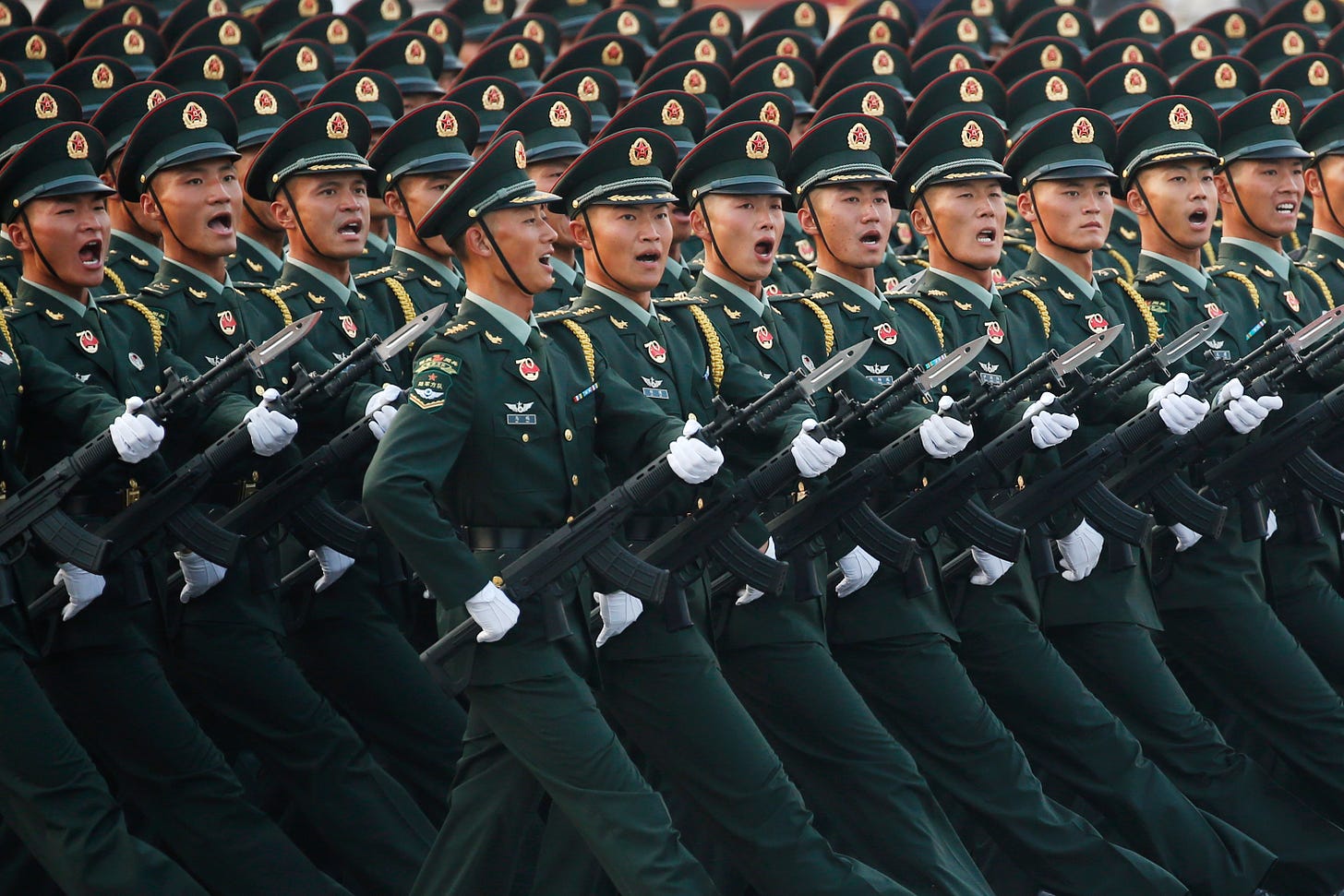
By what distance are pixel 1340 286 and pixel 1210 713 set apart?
1.68m

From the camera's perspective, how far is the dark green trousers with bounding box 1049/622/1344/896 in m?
7.78

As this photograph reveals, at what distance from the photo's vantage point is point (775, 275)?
9117 millimetres

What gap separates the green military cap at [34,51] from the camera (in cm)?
1138

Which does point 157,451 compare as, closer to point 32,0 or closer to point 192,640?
point 192,640

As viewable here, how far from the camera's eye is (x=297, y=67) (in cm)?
1124

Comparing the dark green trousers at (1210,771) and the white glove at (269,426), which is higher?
the white glove at (269,426)

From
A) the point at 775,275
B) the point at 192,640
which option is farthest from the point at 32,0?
the point at 192,640

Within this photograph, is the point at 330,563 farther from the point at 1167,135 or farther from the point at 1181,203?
the point at 1167,135

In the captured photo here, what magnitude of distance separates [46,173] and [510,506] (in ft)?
6.95

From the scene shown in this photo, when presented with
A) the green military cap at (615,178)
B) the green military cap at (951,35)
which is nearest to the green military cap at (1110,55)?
the green military cap at (951,35)

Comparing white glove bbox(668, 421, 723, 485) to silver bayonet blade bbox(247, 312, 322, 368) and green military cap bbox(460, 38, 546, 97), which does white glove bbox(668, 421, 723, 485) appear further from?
green military cap bbox(460, 38, 546, 97)

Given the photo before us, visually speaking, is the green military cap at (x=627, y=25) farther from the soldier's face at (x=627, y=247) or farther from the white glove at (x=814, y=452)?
the white glove at (x=814, y=452)

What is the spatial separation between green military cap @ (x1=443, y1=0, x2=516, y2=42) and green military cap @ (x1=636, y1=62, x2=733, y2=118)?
263cm

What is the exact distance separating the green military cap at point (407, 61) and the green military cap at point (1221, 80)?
342cm
